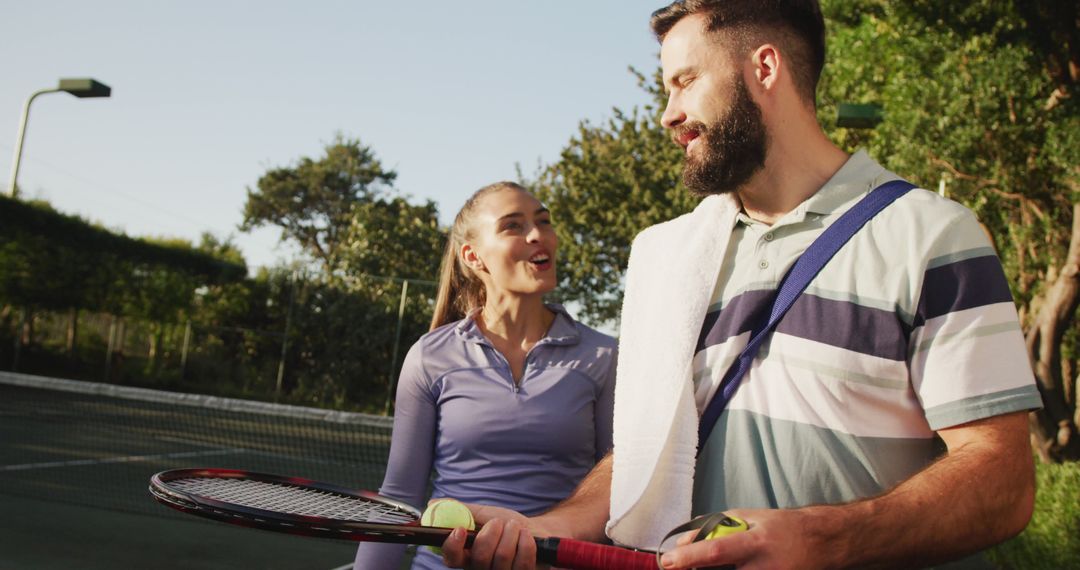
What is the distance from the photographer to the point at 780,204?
2.02 meters

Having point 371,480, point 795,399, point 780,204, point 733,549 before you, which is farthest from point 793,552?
point 371,480

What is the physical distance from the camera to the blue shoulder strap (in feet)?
5.84

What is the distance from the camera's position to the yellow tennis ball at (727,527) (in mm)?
1456

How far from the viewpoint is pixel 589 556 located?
175 cm

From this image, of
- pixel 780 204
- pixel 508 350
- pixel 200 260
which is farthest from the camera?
pixel 200 260

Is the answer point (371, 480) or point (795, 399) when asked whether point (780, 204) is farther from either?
point (371, 480)

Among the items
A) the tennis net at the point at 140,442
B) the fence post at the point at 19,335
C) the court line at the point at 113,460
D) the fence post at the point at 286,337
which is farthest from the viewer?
the fence post at the point at 286,337

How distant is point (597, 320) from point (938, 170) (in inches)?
700

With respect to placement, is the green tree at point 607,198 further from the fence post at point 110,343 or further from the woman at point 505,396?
the woman at point 505,396

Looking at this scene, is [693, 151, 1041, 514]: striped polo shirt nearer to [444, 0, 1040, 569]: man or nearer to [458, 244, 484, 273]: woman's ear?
[444, 0, 1040, 569]: man

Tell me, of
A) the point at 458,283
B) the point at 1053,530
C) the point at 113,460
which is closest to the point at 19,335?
the point at 113,460

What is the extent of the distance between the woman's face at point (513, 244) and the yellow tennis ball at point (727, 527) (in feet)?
6.91

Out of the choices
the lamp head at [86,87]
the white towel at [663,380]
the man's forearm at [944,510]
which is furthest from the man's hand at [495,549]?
the lamp head at [86,87]

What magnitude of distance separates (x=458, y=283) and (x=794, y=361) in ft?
7.78
